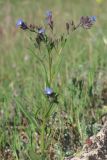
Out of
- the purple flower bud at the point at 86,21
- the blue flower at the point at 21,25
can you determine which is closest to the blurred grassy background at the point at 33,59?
the blue flower at the point at 21,25

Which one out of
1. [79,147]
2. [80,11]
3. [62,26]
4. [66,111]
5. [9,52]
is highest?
[80,11]

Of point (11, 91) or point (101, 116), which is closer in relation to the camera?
Result: point (101, 116)

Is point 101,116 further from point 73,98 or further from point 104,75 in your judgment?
point 104,75

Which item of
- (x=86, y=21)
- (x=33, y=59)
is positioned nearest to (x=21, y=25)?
(x=86, y=21)

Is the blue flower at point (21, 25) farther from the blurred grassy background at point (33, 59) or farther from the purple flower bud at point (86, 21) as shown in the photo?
the purple flower bud at point (86, 21)

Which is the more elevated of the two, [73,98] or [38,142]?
[73,98]

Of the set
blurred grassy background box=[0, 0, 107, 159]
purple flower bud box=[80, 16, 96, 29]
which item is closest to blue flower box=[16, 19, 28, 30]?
blurred grassy background box=[0, 0, 107, 159]

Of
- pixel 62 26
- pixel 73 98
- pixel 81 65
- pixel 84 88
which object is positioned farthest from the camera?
pixel 62 26

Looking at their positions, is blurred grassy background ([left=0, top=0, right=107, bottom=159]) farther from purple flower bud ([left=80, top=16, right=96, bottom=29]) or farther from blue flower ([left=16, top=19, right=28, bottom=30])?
purple flower bud ([left=80, top=16, right=96, bottom=29])

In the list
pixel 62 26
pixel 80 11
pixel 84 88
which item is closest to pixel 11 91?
pixel 84 88

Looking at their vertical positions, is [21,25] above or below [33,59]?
below

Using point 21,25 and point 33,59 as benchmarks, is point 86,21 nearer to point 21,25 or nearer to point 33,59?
point 21,25
